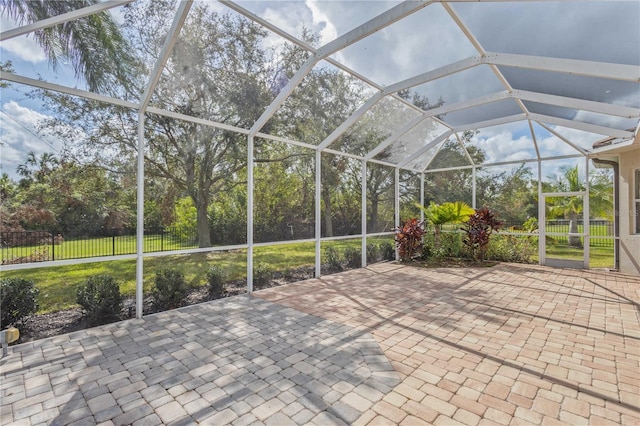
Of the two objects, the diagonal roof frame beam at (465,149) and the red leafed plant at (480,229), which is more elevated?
the diagonal roof frame beam at (465,149)

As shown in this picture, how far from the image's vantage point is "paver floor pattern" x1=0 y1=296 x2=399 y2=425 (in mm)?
2539

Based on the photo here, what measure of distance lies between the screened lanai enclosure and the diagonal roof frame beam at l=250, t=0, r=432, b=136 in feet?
0.06

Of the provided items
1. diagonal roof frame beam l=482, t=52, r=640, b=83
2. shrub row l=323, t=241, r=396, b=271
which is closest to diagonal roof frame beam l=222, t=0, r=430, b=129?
diagonal roof frame beam l=482, t=52, r=640, b=83

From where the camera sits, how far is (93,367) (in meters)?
3.31

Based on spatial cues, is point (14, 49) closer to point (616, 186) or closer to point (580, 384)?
point (580, 384)

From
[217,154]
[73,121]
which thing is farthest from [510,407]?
[73,121]

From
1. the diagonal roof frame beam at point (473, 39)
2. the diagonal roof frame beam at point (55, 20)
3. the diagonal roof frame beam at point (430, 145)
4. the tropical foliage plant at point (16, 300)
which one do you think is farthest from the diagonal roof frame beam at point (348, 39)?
the diagonal roof frame beam at point (430, 145)

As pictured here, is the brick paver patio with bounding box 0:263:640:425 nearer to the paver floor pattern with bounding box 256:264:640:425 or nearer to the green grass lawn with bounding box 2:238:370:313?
the paver floor pattern with bounding box 256:264:640:425

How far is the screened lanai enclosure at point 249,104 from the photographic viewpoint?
3906 mm

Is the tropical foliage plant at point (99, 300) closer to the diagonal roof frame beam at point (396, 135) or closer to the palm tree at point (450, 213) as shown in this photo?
the diagonal roof frame beam at point (396, 135)

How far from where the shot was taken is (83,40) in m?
3.97

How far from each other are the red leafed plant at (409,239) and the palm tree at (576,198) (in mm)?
4284

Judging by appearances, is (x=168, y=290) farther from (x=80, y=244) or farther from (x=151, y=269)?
(x=80, y=244)

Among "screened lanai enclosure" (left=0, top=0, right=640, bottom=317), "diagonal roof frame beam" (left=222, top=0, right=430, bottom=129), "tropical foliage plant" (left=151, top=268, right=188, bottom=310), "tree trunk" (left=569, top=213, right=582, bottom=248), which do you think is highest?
"diagonal roof frame beam" (left=222, top=0, right=430, bottom=129)
